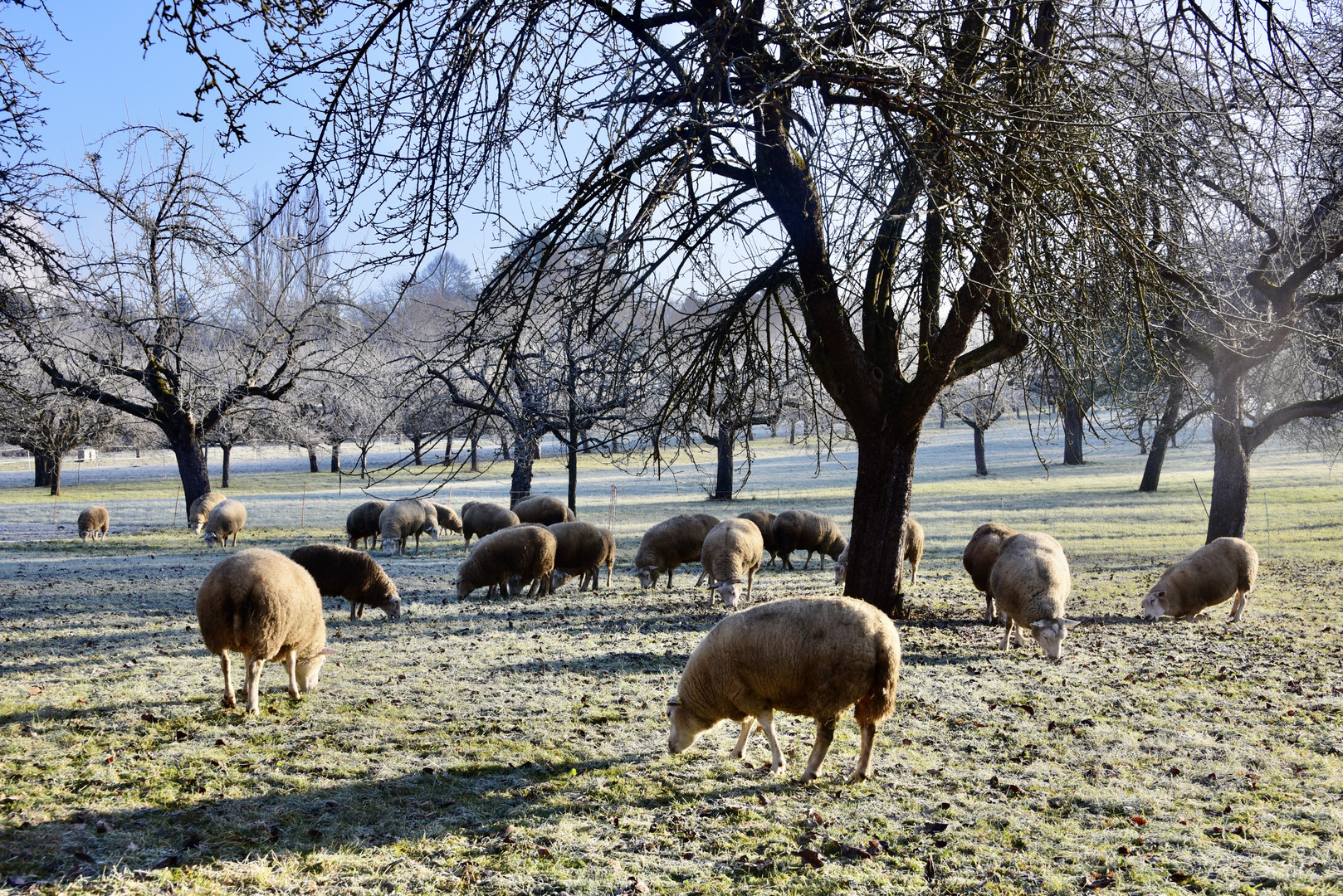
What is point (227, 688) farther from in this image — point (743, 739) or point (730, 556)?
point (730, 556)

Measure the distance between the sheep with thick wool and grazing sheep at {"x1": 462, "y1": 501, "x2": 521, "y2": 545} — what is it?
10.2 meters

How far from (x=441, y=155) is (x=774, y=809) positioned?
14.9 ft

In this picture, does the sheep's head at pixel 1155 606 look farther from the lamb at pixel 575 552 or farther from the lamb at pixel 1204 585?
the lamb at pixel 575 552

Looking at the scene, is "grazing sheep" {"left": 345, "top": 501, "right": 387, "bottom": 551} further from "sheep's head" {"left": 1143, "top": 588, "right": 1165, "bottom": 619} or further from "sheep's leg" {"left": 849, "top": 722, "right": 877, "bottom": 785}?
"sheep's leg" {"left": 849, "top": 722, "right": 877, "bottom": 785}

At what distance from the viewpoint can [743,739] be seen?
6.20m

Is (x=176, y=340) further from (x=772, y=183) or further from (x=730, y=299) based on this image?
(x=772, y=183)

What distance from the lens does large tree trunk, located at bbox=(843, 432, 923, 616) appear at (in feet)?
33.7

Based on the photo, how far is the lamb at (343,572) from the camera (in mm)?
11398

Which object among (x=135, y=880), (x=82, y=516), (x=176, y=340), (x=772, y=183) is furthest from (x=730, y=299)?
(x=82, y=516)

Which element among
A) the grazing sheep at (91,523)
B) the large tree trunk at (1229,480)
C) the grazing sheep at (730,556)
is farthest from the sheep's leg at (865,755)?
the grazing sheep at (91,523)

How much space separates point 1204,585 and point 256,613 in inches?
481

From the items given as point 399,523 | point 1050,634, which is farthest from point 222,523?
point 1050,634

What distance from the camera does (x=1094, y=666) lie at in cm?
901

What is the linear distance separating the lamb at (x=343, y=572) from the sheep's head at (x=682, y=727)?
676 centimetres
